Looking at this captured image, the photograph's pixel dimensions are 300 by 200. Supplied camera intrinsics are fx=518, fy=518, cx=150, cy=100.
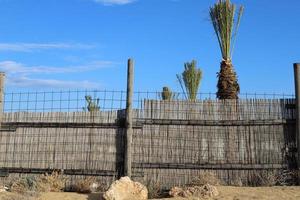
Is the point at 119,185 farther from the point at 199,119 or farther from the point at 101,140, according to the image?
the point at 199,119

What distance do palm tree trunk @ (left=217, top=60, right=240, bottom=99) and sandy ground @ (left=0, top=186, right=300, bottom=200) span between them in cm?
478

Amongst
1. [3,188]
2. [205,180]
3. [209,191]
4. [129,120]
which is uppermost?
[129,120]

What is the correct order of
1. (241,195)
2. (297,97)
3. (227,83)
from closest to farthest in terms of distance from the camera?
(241,195), (297,97), (227,83)

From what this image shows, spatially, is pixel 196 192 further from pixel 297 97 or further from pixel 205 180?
pixel 297 97

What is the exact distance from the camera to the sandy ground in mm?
12430

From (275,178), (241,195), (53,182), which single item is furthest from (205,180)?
(53,182)

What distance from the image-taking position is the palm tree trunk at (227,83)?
1762 cm

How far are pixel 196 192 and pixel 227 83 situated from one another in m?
5.95

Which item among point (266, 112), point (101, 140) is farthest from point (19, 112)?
point (266, 112)

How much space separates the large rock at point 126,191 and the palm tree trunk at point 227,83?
5.83 metres

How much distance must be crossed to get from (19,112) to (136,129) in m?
3.64

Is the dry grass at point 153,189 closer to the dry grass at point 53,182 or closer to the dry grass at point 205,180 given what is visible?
the dry grass at point 205,180

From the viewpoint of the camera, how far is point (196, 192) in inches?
502

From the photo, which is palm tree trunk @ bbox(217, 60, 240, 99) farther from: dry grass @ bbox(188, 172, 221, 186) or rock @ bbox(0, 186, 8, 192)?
rock @ bbox(0, 186, 8, 192)
